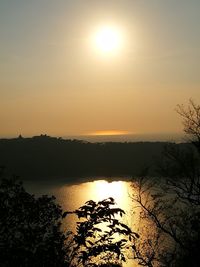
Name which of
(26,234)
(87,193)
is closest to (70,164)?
(87,193)

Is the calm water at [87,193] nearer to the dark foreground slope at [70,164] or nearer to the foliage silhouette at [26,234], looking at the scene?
the dark foreground slope at [70,164]

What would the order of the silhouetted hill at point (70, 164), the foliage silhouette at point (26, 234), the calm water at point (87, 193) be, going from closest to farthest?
the foliage silhouette at point (26, 234) < the calm water at point (87, 193) < the silhouetted hill at point (70, 164)

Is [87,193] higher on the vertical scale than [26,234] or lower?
lower

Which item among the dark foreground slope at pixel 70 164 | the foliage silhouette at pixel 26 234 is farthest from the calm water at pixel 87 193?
the foliage silhouette at pixel 26 234

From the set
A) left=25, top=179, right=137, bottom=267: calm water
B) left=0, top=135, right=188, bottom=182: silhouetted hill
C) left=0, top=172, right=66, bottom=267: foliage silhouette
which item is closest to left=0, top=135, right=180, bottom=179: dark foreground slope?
left=0, top=135, right=188, bottom=182: silhouetted hill

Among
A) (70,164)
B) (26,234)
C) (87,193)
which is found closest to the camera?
(26,234)

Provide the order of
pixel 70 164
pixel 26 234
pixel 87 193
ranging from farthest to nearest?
pixel 70 164 → pixel 87 193 → pixel 26 234

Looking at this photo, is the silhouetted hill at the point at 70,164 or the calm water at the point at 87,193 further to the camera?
the silhouetted hill at the point at 70,164

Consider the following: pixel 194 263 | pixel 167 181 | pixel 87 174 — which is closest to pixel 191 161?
pixel 167 181

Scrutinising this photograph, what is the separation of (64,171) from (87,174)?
33.5 ft

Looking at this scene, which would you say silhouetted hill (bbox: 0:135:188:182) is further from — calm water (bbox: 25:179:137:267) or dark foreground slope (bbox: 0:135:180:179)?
calm water (bbox: 25:179:137:267)

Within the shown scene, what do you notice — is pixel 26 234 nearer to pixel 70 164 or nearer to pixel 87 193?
pixel 87 193

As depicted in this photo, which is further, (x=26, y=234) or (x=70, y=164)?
(x=70, y=164)

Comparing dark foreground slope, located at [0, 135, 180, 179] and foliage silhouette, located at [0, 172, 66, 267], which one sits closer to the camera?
foliage silhouette, located at [0, 172, 66, 267]
